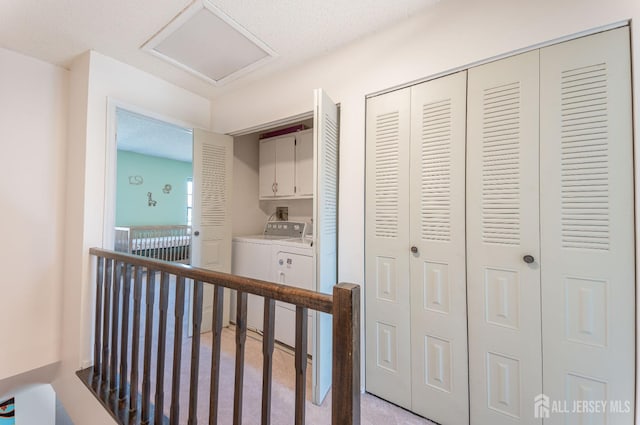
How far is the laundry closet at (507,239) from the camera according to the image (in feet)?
3.66

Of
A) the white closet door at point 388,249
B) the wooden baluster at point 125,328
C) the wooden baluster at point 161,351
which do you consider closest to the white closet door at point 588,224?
the white closet door at point 388,249

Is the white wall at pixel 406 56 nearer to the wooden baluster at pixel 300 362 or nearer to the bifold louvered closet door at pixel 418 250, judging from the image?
the bifold louvered closet door at pixel 418 250

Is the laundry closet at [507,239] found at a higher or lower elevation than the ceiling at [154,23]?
lower

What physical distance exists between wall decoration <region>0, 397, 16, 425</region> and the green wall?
13.6ft

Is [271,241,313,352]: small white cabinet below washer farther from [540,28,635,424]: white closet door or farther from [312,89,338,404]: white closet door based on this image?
[540,28,635,424]: white closet door

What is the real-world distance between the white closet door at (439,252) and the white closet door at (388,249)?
48 millimetres

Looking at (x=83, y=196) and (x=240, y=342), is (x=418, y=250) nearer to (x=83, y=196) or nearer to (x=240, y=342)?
(x=240, y=342)

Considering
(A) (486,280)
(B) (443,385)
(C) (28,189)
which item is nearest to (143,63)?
(C) (28,189)

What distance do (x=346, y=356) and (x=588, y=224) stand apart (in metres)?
1.21

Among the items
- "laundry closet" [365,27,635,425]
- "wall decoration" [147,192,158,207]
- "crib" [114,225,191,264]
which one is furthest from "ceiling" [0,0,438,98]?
"wall decoration" [147,192,158,207]

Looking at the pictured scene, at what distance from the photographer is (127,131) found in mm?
4230

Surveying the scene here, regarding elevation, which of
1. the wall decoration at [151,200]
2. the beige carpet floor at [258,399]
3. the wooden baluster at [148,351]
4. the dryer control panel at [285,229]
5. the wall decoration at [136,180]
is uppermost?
the wall decoration at [136,180]

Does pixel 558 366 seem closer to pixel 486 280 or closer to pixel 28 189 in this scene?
pixel 486 280

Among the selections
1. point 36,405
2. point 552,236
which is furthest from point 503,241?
point 36,405
